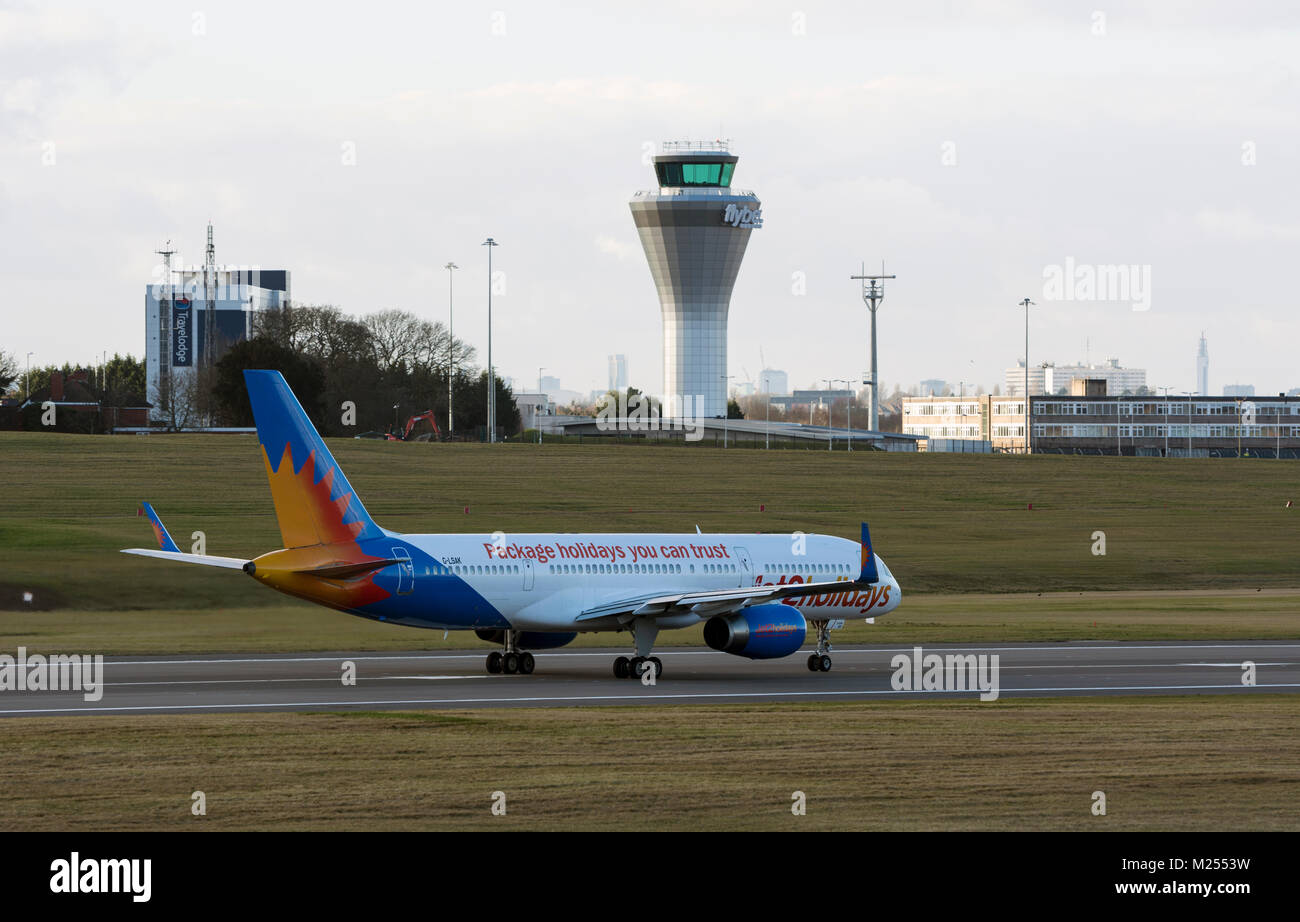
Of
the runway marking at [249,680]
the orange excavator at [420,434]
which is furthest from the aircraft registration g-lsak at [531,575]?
the orange excavator at [420,434]

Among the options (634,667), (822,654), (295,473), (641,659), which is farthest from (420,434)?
(295,473)

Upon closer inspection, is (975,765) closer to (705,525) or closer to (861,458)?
(705,525)

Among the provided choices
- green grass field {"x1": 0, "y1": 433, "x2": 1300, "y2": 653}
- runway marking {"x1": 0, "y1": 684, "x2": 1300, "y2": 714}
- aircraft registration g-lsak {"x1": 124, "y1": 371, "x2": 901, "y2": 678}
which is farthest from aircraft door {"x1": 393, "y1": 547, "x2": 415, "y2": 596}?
green grass field {"x1": 0, "y1": 433, "x2": 1300, "y2": 653}

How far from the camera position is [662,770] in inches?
911

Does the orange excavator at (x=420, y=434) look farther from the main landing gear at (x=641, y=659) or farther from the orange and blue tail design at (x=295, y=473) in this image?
the orange and blue tail design at (x=295, y=473)

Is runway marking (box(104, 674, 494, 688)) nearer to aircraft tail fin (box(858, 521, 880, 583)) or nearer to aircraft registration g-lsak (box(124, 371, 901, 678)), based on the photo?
aircraft registration g-lsak (box(124, 371, 901, 678))

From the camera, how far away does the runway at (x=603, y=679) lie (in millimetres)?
34094

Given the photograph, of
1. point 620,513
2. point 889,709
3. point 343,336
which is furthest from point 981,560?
point 343,336

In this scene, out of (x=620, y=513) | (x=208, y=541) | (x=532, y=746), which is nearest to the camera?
(x=532, y=746)

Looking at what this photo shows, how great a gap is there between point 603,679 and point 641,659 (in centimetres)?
114

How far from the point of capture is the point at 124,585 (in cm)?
5197

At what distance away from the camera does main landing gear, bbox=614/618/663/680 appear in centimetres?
4078

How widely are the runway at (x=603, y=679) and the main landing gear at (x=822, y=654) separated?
12.1 inches

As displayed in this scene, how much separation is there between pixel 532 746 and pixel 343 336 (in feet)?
526
